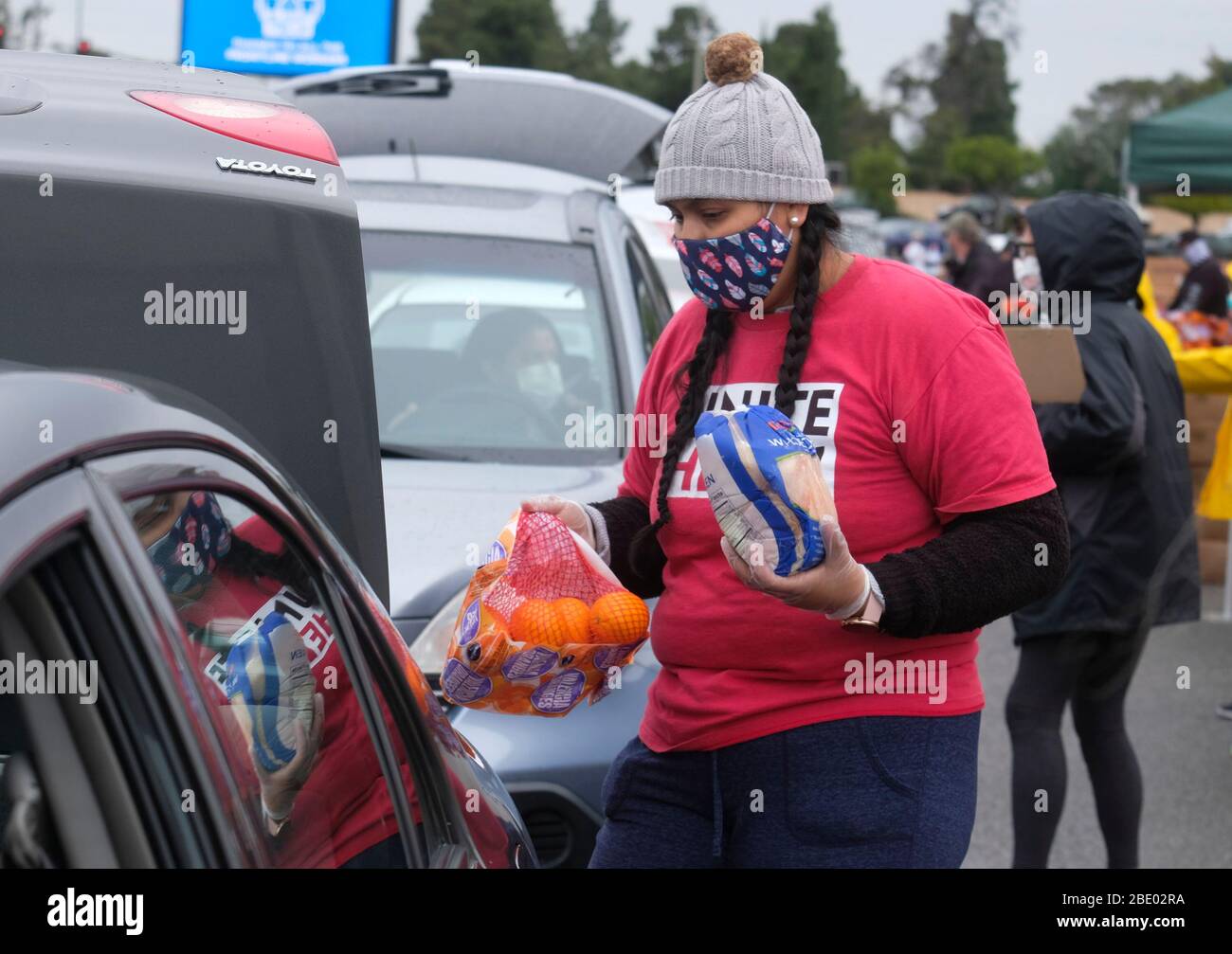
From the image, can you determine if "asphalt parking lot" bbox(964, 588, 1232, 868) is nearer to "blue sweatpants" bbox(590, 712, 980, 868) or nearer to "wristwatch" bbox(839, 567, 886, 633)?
Answer: "blue sweatpants" bbox(590, 712, 980, 868)

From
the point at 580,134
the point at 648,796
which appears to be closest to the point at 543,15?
the point at 580,134

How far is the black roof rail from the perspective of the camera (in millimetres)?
6969

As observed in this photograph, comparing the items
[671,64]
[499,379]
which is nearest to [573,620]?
[499,379]

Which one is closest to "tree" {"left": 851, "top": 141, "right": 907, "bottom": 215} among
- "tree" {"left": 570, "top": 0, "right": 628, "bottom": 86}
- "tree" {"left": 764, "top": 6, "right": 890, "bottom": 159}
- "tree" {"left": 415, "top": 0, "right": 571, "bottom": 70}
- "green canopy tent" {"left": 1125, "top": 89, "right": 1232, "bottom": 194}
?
"tree" {"left": 764, "top": 6, "right": 890, "bottom": 159}

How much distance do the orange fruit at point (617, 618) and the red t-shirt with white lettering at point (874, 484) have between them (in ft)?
0.36

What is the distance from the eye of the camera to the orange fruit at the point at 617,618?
2598 millimetres

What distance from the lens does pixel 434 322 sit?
5.34 meters

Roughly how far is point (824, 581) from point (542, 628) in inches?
21.3

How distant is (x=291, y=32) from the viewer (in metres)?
16.9

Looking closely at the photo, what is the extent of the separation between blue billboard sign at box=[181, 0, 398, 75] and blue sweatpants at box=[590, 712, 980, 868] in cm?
1518

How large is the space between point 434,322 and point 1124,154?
7.47m

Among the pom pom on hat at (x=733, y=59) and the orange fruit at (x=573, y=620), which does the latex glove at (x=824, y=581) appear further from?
the pom pom on hat at (x=733, y=59)

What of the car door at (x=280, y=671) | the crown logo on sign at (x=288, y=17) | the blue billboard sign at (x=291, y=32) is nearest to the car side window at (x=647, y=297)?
the car door at (x=280, y=671)
